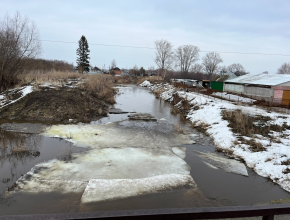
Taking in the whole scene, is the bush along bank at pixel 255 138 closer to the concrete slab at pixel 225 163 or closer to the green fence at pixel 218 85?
the concrete slab at pixel 225 163

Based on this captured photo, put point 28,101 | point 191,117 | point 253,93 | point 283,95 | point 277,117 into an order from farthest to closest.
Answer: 1. point 253,93
2. point 283,95
3. point 191,117
4. point 28,101
5. point 277,117

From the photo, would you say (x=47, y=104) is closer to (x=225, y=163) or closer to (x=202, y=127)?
(x=202, y=127)

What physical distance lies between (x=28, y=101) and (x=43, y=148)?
8.51 metres

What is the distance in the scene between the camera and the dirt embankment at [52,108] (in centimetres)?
1394

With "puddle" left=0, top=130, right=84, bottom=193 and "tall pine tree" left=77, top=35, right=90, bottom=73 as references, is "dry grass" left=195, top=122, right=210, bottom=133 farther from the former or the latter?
"tall pine tree" left=77, top=35, right=90, bottom=73

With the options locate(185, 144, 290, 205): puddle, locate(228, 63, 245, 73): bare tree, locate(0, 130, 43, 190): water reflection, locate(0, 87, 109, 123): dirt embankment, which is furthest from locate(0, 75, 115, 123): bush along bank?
locate(228, 63, 245, 73): bare tree

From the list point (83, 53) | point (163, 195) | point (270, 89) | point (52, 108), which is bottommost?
point (163, 195)

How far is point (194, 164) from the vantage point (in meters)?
7.89

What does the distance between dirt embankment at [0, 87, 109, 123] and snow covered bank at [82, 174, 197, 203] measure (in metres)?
9.11

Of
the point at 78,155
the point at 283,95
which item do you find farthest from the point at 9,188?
the point at 283,95

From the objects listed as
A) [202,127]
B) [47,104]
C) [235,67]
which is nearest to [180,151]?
[202,127]

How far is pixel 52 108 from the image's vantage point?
1484 centimetres

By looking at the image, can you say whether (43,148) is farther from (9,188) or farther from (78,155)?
(9,188)

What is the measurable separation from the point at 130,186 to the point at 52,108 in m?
11.5
